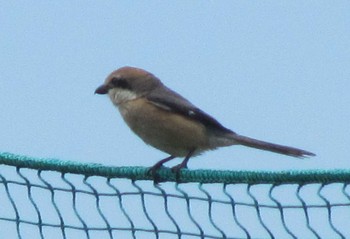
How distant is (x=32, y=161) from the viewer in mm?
4914

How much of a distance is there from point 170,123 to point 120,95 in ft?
1.58

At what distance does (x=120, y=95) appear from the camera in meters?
6.55

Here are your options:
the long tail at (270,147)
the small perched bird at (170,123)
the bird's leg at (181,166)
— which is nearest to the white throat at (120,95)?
the small perched bird at (170,123)

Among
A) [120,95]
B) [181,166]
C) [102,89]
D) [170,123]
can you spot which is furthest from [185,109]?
[181,166]

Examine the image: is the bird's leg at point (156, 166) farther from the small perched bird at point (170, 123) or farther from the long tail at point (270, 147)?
the long tail at point (270, 147)

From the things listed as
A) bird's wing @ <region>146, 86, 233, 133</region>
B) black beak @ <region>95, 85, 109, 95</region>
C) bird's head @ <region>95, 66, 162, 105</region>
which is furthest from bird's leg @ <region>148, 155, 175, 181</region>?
black beak @ <region>95, 85, 109, 95</region>

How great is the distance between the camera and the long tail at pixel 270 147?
19.2ft

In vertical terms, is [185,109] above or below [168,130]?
above

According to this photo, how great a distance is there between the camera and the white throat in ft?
21.4

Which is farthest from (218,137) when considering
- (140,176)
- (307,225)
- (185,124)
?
(307,225)

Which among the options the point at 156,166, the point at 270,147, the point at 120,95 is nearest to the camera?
the point at 156,166

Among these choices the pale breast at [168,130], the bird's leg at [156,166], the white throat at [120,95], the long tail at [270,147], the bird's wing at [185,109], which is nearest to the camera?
the bird's leg at [156,166]

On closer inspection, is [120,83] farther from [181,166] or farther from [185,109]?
[181,166]

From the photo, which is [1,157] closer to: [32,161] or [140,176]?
[32,161]
